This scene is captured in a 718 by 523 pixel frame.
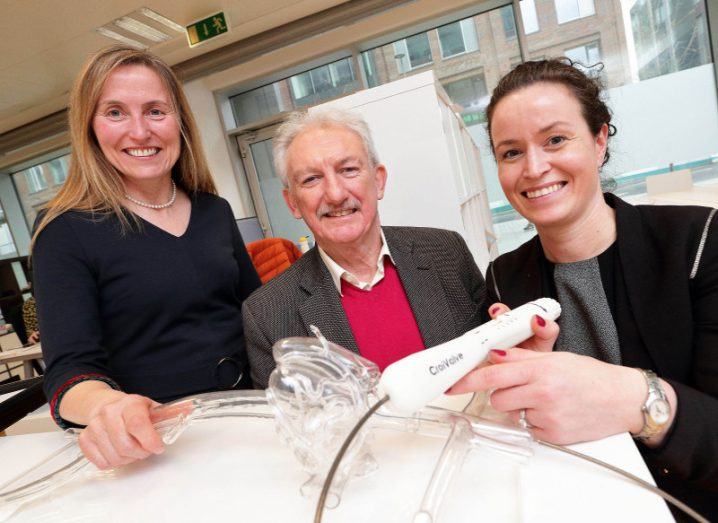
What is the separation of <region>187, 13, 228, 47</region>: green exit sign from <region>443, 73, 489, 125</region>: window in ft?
7.05

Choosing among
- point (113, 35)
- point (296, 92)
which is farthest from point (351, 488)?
point (296, 92)

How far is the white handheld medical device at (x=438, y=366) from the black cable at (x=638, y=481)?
0.13m

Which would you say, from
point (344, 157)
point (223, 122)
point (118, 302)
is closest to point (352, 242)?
point (344, 157)

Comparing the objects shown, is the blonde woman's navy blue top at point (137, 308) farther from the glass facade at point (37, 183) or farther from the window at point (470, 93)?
the glass facade at point (37, 183)

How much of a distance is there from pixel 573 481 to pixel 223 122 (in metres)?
5.35

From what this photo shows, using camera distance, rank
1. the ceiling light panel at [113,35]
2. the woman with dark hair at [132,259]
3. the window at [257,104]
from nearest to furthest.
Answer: the woman with dark hair at [132,259] < the ceiling light panel at [113,35] < the window at [257,104]

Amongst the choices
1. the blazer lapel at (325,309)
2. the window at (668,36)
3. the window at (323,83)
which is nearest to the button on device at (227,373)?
the blazer lapel at (325,309)

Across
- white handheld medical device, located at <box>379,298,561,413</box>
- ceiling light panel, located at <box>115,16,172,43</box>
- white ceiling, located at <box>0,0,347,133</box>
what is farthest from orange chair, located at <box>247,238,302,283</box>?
ceiling light panel, located at <box>115,16,172,43</box>

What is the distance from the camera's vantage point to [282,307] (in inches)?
47.7

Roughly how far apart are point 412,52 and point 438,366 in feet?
15.5

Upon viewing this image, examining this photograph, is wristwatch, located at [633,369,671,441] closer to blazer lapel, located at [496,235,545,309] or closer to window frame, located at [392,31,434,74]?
blazer lapel, located at [496,235,545,309]

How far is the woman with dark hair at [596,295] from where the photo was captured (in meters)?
0.56

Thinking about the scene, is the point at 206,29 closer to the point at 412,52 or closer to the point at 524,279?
the point at 412,52

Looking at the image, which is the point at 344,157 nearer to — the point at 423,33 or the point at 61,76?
the point at 423,33
